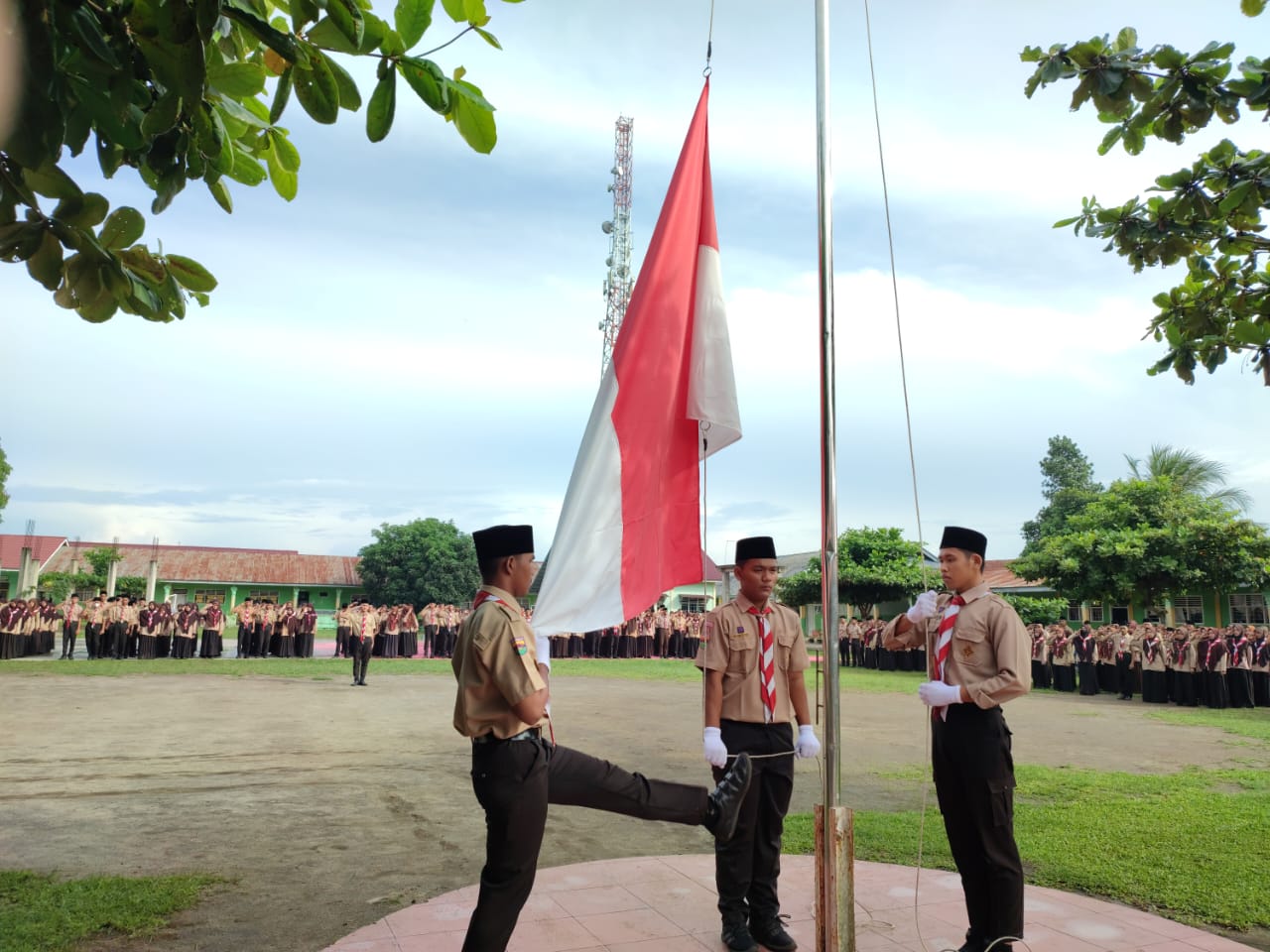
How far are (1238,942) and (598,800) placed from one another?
10.8 feet

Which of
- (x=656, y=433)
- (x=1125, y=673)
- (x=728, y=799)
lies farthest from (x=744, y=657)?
(x=1125, y=673)

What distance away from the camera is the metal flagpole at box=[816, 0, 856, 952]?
3086 mm

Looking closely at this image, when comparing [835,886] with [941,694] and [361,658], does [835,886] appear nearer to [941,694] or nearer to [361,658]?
[941,694]

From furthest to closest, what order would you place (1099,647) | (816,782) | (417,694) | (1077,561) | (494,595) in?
(1077,561) → (1099,647) → (417,694) → (816,782) → (494,595)

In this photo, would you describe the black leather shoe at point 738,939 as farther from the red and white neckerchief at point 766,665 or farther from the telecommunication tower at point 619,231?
the telecommunication tower at point 619,231

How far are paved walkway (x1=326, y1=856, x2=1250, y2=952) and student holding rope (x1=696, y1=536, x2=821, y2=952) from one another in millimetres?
221

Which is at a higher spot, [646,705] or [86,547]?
[86,547]

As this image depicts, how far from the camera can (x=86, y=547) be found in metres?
52.8

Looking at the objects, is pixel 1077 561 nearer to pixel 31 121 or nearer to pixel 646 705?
pixel 646 705

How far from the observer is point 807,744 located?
4297 millimetres

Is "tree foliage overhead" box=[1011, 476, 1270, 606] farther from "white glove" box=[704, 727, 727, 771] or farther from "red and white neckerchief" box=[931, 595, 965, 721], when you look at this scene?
"white glove" box=[704, 727, 727, 771]

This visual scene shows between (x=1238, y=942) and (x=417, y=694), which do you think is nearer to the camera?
(x=1238, y=942)

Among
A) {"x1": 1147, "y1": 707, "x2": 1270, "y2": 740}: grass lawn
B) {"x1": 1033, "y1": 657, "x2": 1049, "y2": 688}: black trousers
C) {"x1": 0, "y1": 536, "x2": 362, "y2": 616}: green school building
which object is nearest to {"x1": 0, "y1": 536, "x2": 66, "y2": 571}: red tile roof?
{"x1": 0, "y1": 536, "x2": 362, "y2": 616}: green school building

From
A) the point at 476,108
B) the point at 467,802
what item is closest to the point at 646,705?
the point at 467,802
